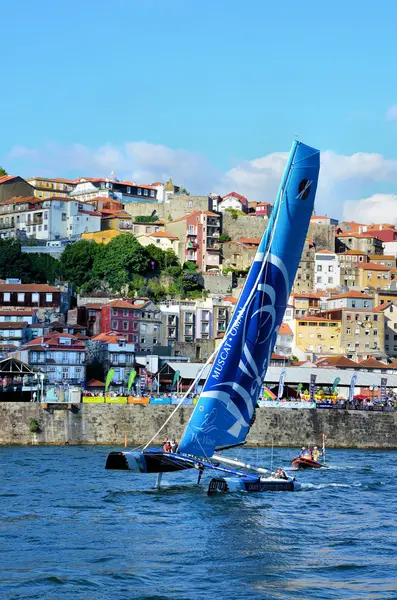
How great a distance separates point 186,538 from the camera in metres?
36.4

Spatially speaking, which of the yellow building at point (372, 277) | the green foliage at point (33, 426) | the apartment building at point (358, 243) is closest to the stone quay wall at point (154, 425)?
the green foliage at point (33, 426)

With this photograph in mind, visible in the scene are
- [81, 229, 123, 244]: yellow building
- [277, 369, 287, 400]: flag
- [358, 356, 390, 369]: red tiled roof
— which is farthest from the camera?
[81, 229, 123, 244]: yellow building

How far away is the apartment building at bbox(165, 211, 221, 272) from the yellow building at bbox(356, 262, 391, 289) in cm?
1720

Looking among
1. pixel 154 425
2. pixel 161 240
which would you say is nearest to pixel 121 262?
pixel 161 240

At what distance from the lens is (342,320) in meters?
116

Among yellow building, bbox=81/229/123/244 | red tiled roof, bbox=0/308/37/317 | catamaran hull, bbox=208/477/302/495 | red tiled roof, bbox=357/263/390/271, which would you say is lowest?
catamaran hull, bbox=208/477/302/495

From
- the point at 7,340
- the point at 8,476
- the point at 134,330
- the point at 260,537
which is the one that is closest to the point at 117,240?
the point at 134,330

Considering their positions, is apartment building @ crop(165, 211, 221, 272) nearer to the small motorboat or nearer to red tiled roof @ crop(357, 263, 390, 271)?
red tiled roof @ crop(357, 263, 390, 271)

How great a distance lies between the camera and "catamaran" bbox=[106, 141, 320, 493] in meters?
41.9

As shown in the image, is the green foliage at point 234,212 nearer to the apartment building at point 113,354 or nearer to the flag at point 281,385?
the apartment building at point 113,354

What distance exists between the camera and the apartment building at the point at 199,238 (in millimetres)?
135250

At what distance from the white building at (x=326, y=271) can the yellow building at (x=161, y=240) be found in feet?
58.4

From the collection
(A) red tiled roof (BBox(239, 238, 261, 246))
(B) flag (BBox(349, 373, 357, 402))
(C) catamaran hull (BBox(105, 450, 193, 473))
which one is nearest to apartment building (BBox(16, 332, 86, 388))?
(B) flag (BBox(349, 373, 357, 402))

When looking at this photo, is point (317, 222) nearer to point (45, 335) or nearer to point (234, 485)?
point (45, 335)
